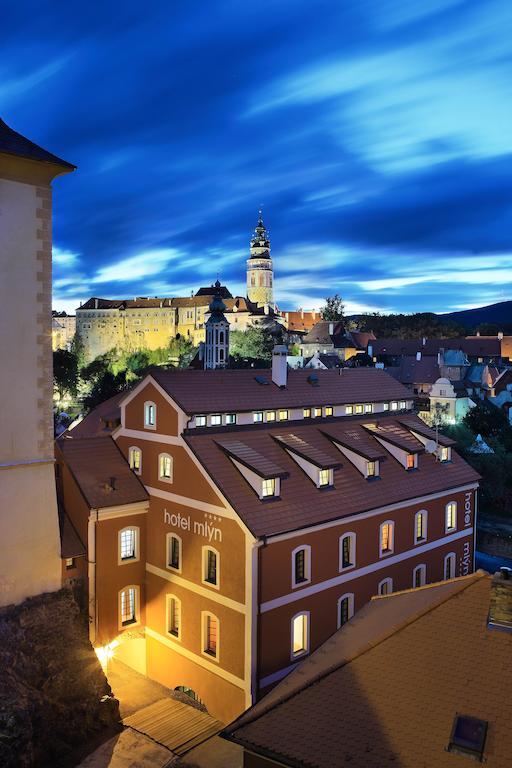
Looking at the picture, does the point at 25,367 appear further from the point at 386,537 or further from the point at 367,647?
the point at 386,537

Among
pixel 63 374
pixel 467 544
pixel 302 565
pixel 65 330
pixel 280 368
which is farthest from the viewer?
pixel 65 330

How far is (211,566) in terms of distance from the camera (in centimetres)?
2114

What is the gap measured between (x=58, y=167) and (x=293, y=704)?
1222cm

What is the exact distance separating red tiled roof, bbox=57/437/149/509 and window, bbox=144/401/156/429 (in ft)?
6.78

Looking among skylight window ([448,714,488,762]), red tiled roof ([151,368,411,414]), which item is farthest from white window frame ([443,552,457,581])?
skylight window ([448,714,488,762])

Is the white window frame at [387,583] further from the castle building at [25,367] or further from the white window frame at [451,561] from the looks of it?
the castle building at [25,367]

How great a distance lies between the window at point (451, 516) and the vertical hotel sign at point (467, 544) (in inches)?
32.1

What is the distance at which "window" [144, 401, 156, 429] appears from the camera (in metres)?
23.5

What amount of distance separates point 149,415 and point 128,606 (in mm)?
7073

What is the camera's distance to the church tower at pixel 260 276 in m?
150

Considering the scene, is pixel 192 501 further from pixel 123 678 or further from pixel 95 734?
pixel 95 734

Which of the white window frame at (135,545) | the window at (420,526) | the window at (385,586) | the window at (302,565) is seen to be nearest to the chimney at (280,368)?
the window at (302,565)

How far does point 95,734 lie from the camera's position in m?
15.9

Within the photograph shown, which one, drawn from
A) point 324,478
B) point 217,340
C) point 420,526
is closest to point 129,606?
point 324,478
